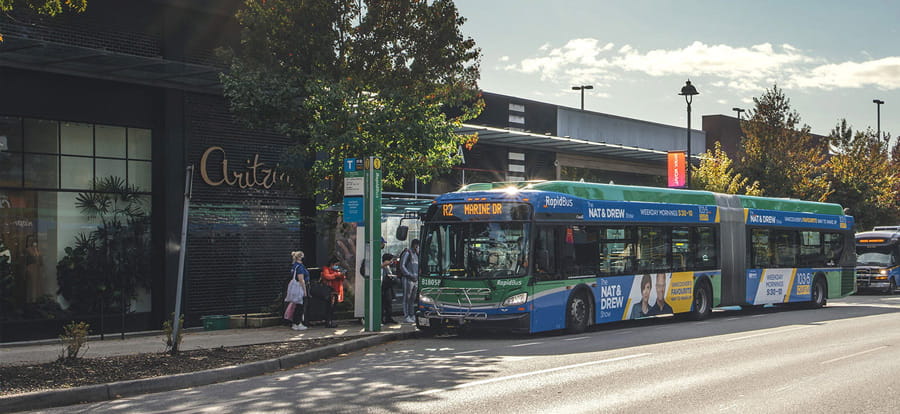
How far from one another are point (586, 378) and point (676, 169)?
25249 millimetres

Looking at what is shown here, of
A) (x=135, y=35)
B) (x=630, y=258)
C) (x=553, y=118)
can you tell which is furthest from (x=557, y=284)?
(x=553, y=118)

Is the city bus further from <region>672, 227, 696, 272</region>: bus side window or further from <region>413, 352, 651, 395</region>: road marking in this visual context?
<region>413, 352, 651, 395</region>: road marking

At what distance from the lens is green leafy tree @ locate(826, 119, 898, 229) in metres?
47.6

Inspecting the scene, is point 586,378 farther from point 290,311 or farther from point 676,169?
point 676,169

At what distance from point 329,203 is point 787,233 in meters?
13.7

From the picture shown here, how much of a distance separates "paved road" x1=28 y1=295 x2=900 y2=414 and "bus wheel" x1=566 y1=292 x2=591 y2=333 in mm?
521

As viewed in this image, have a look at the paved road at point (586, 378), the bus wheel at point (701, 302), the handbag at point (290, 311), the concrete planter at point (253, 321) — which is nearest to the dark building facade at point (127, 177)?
the concrete planter at point (253, 321)

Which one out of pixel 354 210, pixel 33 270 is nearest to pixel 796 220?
pixel 354 210

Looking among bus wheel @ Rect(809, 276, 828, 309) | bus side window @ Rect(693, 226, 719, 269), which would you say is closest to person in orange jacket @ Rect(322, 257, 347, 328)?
bus side window @ Rect(693, 226, 719, 269)

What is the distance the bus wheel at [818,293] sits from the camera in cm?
2817

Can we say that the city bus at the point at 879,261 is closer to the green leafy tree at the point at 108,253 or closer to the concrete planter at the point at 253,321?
the concrete planter at the point at 253,321

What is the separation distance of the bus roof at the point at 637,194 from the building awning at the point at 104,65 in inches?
248

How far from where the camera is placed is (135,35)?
66.3 feet

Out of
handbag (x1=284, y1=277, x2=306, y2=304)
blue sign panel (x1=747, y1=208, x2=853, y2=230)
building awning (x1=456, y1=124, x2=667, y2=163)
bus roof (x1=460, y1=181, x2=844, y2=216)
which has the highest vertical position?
building awning (x1=456, y1=124, x2=667, y2=163)
